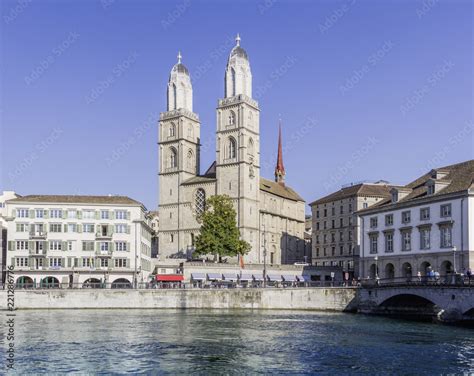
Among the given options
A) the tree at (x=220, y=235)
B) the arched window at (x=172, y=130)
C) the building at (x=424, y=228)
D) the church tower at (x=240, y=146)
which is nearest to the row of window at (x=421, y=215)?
the building at (x=424, y=228)

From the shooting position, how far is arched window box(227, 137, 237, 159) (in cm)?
12950

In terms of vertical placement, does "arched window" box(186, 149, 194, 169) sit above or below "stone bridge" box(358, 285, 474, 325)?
above

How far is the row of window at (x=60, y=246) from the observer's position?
97.5 m

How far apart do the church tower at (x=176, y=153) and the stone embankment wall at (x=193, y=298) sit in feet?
153

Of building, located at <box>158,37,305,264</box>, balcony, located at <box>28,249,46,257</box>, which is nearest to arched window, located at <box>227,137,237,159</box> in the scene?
building, located at <box>158,37,305,264</box>

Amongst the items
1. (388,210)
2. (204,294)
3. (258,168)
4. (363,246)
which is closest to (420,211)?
(388,210)

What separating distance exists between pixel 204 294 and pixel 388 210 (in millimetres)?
22313

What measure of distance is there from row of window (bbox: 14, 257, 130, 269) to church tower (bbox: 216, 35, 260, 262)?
96.7 feet

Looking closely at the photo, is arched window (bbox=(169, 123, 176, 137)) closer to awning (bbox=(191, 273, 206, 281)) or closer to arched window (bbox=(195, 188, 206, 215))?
arched window (bbox=(195, 188, 206, 215))

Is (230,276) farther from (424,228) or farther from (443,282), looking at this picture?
(443,282)

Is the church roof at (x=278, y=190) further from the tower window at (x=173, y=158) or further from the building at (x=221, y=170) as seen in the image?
the tower window at (x=173, y=158)

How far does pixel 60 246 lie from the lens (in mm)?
98125

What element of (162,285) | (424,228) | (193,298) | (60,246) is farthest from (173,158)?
(424,228)

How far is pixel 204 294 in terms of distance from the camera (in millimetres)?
82812
